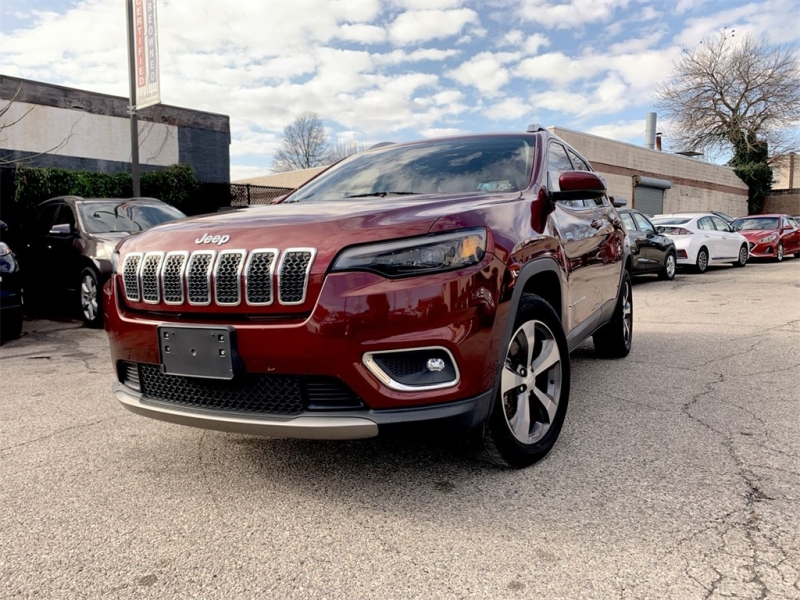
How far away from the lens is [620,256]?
16.5ft

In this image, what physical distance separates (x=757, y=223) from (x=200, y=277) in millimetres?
20575

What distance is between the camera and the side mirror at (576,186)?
10.9 ft

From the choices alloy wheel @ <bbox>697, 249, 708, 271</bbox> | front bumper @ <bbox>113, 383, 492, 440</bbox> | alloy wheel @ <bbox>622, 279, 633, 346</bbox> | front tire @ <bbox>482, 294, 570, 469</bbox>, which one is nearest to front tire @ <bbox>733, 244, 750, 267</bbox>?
alloy wheel @ <bbox>697, 249, 708, 271</bbox>

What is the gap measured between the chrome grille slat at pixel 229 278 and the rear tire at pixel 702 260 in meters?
14.4

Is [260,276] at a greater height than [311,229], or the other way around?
[311,229]

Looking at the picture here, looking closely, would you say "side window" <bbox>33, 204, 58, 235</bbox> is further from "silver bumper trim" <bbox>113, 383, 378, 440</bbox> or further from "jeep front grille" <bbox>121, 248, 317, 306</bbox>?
"silver bumper trim" <bbox>113, 383, 378, 440</bbox>

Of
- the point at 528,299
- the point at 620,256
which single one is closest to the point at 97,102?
the point at 620,256

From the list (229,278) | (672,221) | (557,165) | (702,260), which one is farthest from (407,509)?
(702,260)

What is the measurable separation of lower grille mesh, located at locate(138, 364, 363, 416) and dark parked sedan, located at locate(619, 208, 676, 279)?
392 inches

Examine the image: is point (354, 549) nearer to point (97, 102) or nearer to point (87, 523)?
point (87, 523)

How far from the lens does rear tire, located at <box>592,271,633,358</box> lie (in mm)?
5207

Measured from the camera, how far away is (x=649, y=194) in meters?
28.3

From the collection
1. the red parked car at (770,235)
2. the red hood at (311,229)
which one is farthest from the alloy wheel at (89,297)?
the red parked car at (770,235)

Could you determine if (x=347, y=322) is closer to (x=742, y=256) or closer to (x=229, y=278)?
(x=229, y=278)
